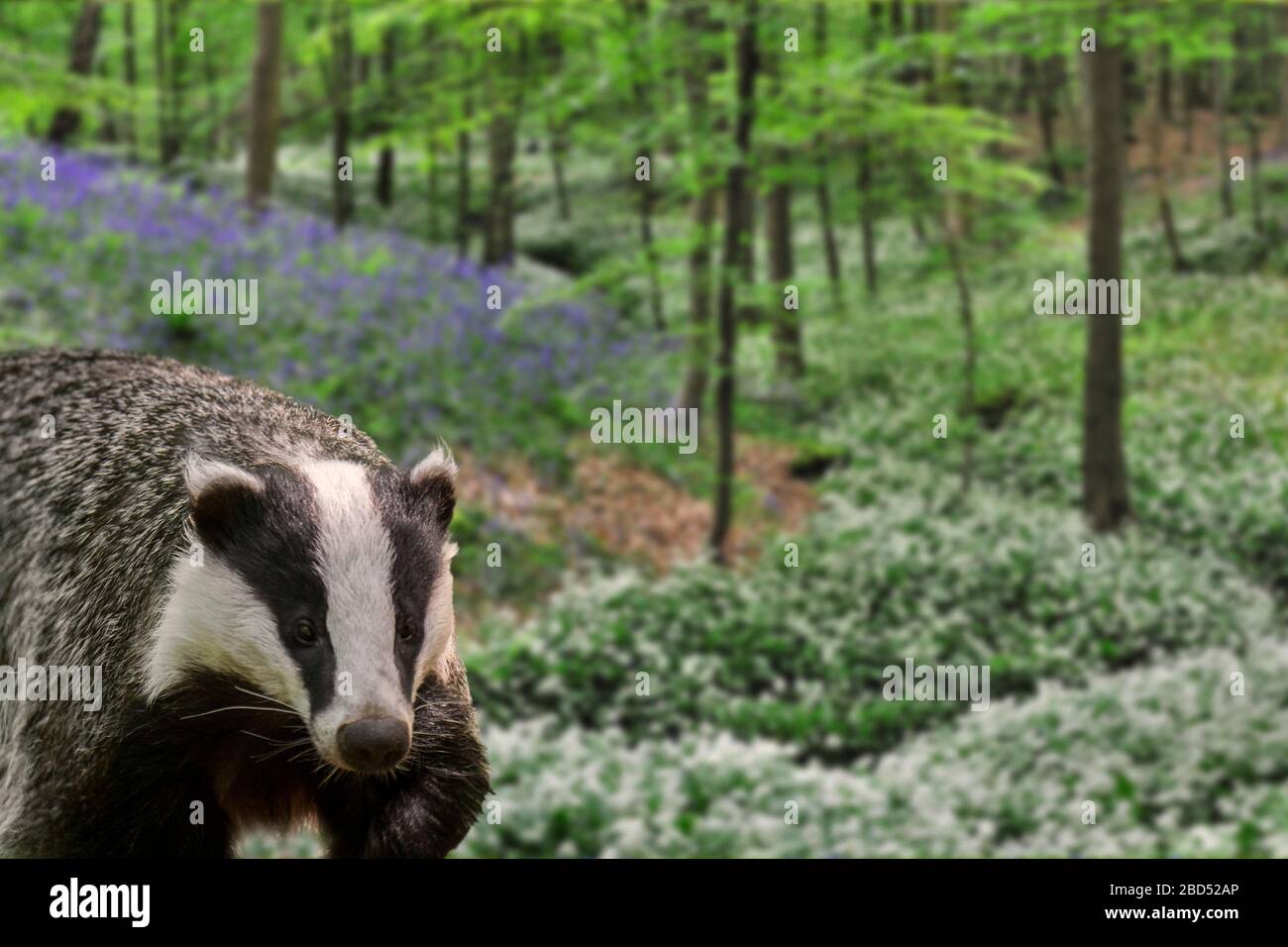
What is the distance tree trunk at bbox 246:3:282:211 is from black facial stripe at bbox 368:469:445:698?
15.9 m

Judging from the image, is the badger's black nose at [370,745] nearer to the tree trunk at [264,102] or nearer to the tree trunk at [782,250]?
the tree trunk at [264,102]

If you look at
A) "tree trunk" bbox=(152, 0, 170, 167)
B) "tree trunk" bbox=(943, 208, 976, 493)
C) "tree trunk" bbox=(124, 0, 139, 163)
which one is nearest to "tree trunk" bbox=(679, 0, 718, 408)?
"tree trunk" bbox=(943, 208, 976, 493)

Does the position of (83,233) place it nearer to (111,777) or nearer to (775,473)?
(775,473)

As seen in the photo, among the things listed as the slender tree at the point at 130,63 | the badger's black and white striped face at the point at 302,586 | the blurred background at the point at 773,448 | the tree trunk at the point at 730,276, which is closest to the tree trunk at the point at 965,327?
the blurred background at the point at 773,448

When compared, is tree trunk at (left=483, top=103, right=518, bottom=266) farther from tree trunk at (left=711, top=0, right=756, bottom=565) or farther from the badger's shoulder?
the badger's shoulder

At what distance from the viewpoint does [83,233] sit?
13.0m

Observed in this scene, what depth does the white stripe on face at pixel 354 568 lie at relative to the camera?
6.00 ft

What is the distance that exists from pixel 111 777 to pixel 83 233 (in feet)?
41.6

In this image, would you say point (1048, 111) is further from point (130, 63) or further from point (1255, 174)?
point (130, 63)

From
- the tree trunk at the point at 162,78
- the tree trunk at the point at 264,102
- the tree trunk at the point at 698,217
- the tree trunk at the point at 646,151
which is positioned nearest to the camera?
the tree trunk at the point at 646,151

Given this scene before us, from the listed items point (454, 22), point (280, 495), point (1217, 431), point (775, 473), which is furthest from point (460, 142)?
point (280, 495)

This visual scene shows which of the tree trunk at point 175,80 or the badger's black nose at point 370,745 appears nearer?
the badger's black nose at point 370,745

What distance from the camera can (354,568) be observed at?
6.26ft

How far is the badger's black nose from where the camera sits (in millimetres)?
1644
